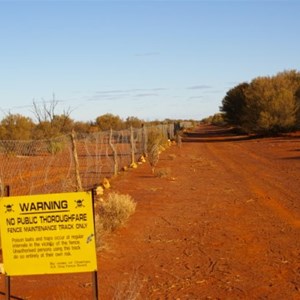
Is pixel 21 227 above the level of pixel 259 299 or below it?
above

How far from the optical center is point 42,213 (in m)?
5.69

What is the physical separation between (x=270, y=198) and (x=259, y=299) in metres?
8.30

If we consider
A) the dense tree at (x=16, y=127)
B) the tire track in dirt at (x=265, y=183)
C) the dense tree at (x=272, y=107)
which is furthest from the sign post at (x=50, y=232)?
the dense tree at (x=272, y=107)

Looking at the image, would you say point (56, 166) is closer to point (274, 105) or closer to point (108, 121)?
point (274, 105)

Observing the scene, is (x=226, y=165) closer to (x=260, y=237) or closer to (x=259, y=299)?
(x=260, y=237)

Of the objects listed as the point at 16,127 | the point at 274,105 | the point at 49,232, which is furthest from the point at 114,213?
the point at 274,105

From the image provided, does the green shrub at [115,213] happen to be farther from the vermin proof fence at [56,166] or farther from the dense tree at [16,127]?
the dense tree at [16,127]

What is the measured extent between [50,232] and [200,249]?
4.44m

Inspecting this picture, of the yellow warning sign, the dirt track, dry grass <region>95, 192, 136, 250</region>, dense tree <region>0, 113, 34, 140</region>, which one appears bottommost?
the dirt track

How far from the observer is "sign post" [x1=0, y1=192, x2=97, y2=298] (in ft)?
18.6

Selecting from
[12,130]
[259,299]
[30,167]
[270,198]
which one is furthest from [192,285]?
[12,130]

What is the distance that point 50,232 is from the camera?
570 cm

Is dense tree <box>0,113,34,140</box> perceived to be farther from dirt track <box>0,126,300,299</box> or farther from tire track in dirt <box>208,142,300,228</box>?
dirt track <box>0,126,300,299</box>

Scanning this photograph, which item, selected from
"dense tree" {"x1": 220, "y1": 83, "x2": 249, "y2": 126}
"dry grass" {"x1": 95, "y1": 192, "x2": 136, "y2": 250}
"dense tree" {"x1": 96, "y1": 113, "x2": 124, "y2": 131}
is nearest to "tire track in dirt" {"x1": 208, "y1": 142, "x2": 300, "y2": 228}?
"dry grass" {"x1": 95, "y1": 192, "x2": 136, "y2": 250}
